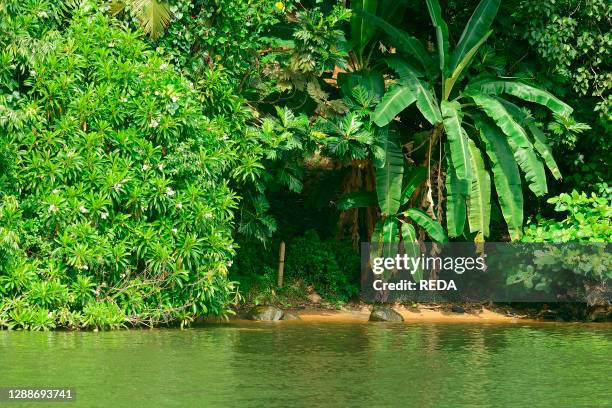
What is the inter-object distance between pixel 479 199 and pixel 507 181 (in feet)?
1.54

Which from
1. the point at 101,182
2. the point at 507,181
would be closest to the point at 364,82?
the point at 507,181

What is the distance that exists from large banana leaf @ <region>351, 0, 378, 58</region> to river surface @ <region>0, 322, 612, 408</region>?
426 cm

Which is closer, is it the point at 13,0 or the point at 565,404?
the point at 565,404

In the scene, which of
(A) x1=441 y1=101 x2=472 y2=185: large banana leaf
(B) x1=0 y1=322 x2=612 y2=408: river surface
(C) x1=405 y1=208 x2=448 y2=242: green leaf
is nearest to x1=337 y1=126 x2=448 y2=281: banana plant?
(C) x1=405 y1=208 x2=448 y2=242: green leaf

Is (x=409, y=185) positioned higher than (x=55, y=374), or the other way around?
(x=409, y=185)

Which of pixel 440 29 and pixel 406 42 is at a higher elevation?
pixel 440 29

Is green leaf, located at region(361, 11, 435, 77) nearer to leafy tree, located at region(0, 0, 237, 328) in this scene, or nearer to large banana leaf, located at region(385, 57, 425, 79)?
large banana leaf, located at region(385, 57, 425, 79)

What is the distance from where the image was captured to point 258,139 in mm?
14367

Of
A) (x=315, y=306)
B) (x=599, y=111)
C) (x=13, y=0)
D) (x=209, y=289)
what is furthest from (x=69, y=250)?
(x=599, y=111)

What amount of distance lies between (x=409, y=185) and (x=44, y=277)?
5.48m

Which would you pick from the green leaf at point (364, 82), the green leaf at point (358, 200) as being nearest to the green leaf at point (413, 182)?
the green leaf at point (358, 200)

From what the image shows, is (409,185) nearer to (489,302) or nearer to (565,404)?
(489,302)

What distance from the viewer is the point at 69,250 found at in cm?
1276

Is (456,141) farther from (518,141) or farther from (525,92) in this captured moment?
(525,92)
